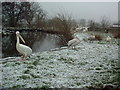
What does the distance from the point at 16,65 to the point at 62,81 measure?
1498 millimetres

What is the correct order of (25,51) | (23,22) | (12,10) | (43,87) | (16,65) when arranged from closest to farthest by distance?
(43,87) → (16,65) → (25,51) → (12,10) → (23,22)

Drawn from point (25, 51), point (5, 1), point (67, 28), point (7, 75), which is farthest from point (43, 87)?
point (5, 1)

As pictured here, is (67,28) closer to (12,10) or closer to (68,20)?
(68,20)

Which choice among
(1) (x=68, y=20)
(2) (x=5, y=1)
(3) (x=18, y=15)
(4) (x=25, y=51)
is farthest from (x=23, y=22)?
(4) (x=25, y=51)

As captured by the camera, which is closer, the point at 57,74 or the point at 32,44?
the point at 57,74

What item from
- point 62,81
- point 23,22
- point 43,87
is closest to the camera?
point 43,87

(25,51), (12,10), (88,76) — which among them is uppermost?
(12,10)

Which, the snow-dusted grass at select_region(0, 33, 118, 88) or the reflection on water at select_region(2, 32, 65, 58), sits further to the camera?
the reflection on water at select_region(2, 32, 65, 58)

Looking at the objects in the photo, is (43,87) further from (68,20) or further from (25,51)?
(68,20)

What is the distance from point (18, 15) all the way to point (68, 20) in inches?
632

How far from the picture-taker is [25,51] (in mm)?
4578

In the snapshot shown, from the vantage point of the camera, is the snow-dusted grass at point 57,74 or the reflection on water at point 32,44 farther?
the reflection on water at point 32,44

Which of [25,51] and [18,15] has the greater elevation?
[18,15]

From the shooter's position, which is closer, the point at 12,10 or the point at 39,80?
the point at 39,80
